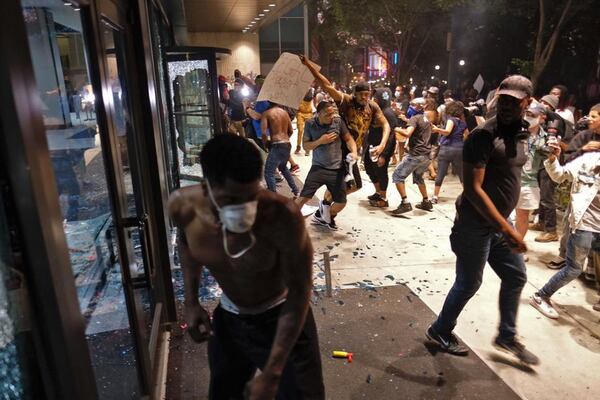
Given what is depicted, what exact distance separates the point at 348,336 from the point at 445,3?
56.8ft

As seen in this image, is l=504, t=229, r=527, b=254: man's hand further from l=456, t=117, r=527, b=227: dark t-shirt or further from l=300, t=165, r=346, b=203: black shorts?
l=300, t=165, r=346, b=203: black shorts

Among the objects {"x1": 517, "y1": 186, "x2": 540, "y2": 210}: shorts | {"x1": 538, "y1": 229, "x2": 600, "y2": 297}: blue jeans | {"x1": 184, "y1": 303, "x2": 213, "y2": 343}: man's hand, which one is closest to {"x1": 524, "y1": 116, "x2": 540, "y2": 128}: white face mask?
{"x1": 517, "y1": 186, "x2": 540, "y2": 210}: shorts

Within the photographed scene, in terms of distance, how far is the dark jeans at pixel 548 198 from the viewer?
223 inches

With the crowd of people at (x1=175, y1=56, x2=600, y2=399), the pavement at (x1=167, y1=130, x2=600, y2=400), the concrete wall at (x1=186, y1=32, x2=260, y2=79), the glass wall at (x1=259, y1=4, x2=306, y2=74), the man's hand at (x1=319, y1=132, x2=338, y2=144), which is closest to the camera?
the crowd of people at (x1=175, y1=56, x2=600, y2=399)

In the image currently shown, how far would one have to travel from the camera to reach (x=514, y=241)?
2986 millimetres

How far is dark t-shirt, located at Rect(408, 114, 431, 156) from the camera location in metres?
6.98

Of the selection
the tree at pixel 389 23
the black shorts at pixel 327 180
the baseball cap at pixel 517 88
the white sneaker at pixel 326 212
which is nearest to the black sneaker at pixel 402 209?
the white sneaker at pixel 326 212

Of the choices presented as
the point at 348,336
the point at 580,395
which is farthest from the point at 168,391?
the point at 580,395

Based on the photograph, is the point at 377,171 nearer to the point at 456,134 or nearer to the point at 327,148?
the point at 456,134

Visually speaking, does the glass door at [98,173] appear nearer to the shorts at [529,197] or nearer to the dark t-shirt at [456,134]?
the shorts at [529,197]

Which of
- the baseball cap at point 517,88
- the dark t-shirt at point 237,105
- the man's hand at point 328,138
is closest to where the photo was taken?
the baseball cap at point 517,88

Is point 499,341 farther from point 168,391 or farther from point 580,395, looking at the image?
point 168,391

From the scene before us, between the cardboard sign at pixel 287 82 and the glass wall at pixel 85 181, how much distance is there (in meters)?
1.44

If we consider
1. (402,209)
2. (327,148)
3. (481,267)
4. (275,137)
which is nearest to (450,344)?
(481,267)
